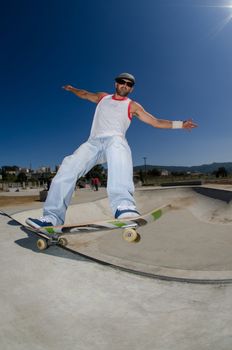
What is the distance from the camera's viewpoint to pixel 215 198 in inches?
633

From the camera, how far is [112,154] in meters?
3.89

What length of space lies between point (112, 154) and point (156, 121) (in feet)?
2.70

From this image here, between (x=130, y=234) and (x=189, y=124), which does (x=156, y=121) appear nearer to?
(x=189, y=124)

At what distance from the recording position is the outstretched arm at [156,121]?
4039mm

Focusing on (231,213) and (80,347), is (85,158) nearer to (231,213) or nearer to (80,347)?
(80,347)

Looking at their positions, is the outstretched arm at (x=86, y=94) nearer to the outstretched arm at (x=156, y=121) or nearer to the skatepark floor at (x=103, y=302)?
the outstretched arm at (x=156, y=121)

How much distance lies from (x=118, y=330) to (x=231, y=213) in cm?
1181

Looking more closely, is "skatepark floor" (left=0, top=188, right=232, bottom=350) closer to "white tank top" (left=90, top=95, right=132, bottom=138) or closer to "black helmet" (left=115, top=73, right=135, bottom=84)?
"white tank top" (left=90, top=95, right=132, bottom=138)

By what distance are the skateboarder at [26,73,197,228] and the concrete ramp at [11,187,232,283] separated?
115cm

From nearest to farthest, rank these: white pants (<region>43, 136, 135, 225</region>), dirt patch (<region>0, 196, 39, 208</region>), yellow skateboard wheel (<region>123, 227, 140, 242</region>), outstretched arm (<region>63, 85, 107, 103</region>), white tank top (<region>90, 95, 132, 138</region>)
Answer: yellow skateboard wheel (<region>123, 227, 140, 242</region>) < white pants (<region>43, 136, 135, 225</region>) < white tank top (<region>90, 95, 132, 138</region>) < outstretched arm (<region>63, 85, 107, 103</region>) < dirt patch (<region>0, 196, 39, 208</region>)

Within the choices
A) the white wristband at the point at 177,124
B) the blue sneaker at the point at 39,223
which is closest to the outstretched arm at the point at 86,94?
the white wristband at the point at 177,124

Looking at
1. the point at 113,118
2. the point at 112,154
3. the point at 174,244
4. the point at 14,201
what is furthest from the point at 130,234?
the point at 14,201

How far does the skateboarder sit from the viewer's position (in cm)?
389

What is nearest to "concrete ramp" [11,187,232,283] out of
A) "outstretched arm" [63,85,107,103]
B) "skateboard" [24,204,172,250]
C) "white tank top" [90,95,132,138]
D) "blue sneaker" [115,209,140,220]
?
"skateboard" [24,204,172,250]
